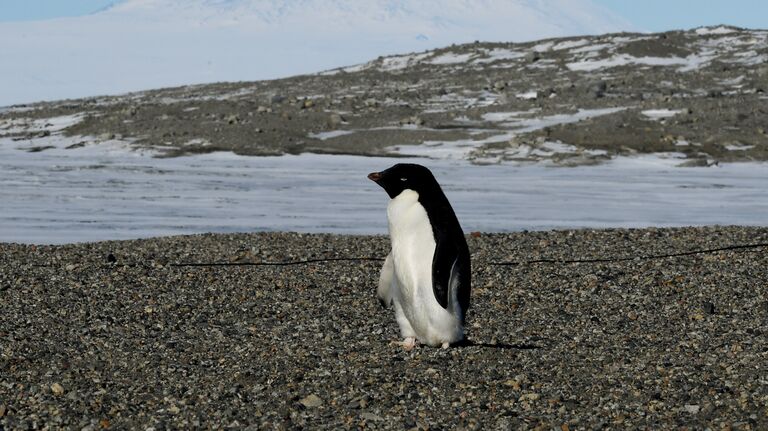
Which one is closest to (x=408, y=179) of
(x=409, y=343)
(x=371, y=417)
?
(x=409, y=343)

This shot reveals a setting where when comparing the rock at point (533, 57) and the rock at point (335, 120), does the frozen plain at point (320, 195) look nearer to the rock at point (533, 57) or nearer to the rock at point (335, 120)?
the rock at point (335, 120)

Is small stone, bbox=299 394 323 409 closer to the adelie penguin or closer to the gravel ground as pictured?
the gravel ground

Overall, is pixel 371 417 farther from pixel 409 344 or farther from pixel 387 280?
pixel 387 280

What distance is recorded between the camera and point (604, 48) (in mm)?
46969

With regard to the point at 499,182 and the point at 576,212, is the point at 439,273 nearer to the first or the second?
the point at 576,212

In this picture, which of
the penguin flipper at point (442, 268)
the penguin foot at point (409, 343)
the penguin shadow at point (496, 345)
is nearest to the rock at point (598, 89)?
the penguin shadow at point (496, 345)

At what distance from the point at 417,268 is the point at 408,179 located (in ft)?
1.70

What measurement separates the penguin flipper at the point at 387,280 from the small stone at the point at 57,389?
2.07 meters

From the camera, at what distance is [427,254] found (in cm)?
654

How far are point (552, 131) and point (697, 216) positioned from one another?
13907mm

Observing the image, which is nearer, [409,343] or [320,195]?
[409,343]

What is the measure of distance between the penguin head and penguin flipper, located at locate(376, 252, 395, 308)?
1.72ft

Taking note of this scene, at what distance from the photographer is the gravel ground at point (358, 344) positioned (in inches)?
214

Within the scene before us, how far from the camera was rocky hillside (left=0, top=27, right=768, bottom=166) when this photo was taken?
28.4m
